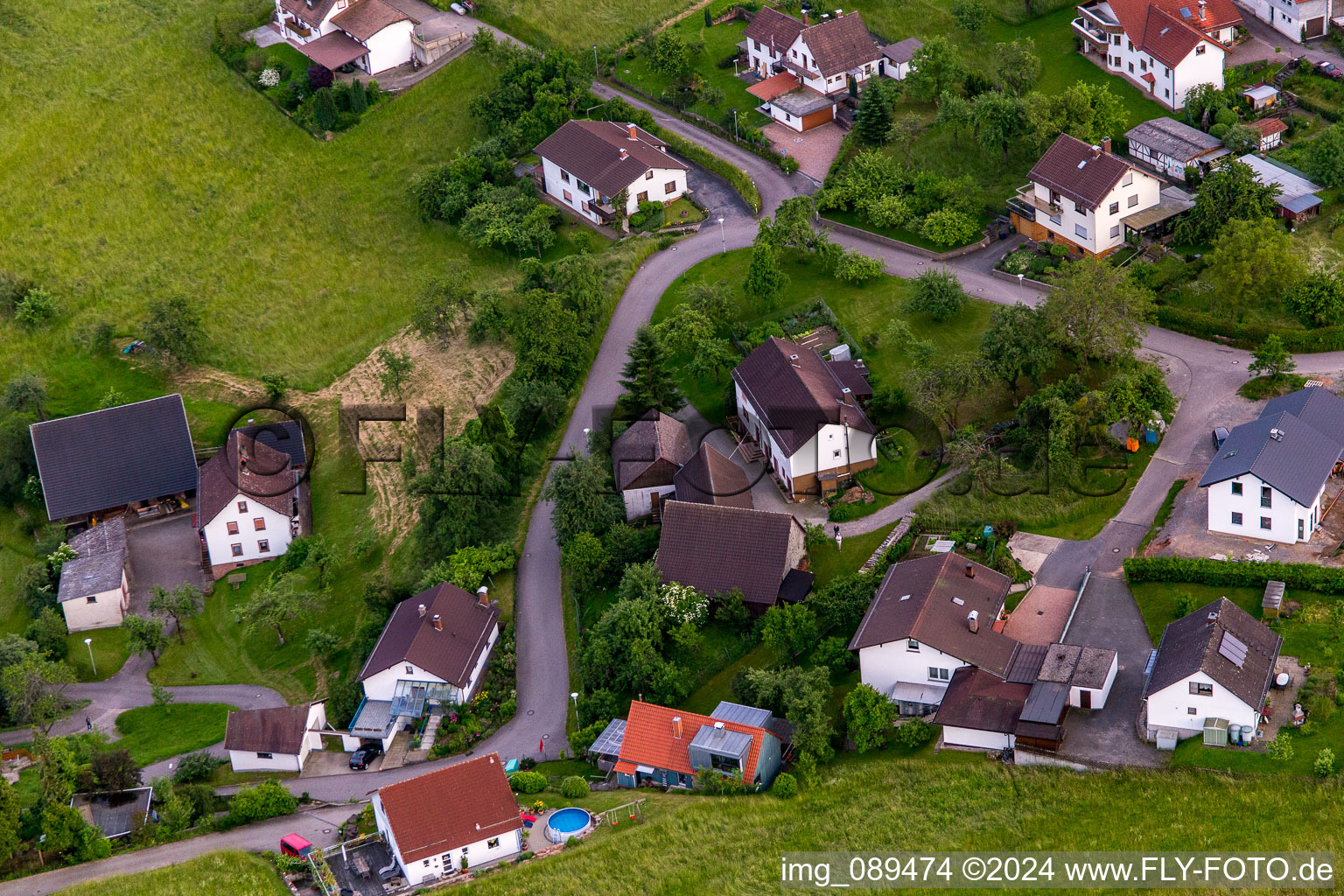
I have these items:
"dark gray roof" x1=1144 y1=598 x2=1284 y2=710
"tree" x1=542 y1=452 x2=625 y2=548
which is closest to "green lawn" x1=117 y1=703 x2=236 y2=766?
"tree" x1=542 y1=452 x2=625 y2=548

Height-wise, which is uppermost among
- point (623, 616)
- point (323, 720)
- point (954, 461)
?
point (954, 461)

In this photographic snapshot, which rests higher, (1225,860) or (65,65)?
(1225,860)

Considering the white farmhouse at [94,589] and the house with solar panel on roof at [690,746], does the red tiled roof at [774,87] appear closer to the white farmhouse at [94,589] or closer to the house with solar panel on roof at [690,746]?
the white farmhouse at [94,589]

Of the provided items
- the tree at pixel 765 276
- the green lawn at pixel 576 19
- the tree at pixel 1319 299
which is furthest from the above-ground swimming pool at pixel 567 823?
the green lawn at pixel 576 19

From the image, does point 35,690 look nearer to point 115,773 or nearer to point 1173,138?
point 115,773

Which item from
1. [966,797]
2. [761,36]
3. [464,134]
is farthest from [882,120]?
[966,797]

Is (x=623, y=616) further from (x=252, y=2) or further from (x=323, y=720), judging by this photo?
(x=252, y=2)

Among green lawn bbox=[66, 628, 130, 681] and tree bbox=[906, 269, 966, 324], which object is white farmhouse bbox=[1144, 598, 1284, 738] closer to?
tree bbox=[906, 269, 966, 324]
